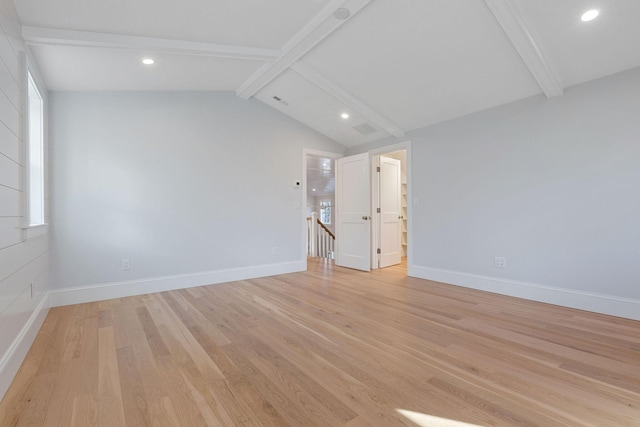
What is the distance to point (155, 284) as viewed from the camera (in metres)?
3.51

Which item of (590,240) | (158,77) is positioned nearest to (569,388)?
(590,240)

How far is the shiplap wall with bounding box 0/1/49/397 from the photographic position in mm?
1592

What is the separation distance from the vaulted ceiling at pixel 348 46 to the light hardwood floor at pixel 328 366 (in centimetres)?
232

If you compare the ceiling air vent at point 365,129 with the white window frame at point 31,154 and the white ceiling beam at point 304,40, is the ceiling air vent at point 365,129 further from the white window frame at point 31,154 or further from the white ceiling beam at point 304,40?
the white window frame at point 31,154

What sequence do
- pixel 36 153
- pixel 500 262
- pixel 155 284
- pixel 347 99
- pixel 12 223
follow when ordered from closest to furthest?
pixel 12 223
pixel 36 153
pixel 500 262
pixel 155 284
pixel 347 99

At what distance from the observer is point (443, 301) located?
308 cm

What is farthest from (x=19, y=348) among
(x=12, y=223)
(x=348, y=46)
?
(x=348, y=46)

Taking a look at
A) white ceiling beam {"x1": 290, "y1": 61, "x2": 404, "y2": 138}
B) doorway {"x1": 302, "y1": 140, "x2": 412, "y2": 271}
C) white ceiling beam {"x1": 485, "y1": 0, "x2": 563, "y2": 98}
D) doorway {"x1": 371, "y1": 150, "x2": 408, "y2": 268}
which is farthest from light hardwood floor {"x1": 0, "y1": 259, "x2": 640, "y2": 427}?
white ceiling beam {"x1": 290, "y1": 61, "x2": 404, "y2": 138}

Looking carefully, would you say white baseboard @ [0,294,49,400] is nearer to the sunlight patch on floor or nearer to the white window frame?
the white window frame

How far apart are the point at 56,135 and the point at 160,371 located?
2.81m

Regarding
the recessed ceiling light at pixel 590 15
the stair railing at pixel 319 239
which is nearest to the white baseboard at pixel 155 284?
the stair railing at pixel 319 239

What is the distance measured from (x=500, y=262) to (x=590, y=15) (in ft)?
7.89

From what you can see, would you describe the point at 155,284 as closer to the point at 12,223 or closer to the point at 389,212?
the point at 12,223

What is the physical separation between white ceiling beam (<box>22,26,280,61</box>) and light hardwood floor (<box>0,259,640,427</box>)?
7.59 ft
